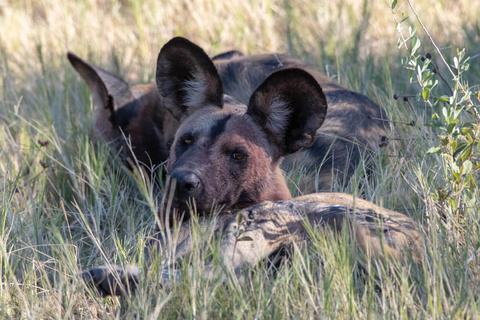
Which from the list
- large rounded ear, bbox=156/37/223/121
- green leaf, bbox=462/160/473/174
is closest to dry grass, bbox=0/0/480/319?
green leaf, bbox=462/160/473/174

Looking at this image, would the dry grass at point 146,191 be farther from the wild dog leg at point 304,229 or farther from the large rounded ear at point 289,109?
the large rounded ear at point 289,109

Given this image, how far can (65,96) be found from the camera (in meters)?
5.86

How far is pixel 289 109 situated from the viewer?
11.2ft

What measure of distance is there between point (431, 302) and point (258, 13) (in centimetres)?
553

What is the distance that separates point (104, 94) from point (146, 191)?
250cm

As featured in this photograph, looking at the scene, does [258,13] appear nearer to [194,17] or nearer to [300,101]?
[194,17]

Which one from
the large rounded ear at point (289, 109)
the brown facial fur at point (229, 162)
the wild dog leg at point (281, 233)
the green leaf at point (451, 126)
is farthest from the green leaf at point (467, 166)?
the brown facial fur at point (229, 162)

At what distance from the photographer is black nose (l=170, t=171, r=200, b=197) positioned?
2.92 metres

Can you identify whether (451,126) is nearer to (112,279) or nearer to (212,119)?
(212,119)

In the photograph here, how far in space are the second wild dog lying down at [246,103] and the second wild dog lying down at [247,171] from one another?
0.54 metres

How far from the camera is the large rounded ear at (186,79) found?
11.5ft

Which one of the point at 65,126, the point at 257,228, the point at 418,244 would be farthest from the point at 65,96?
the point at 418,244

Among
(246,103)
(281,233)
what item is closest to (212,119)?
(281,233)

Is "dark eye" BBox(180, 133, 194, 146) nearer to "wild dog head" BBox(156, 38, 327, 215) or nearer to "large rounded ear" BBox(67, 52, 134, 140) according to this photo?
"wild dog head" BBox(156, 38, 327, 215)
